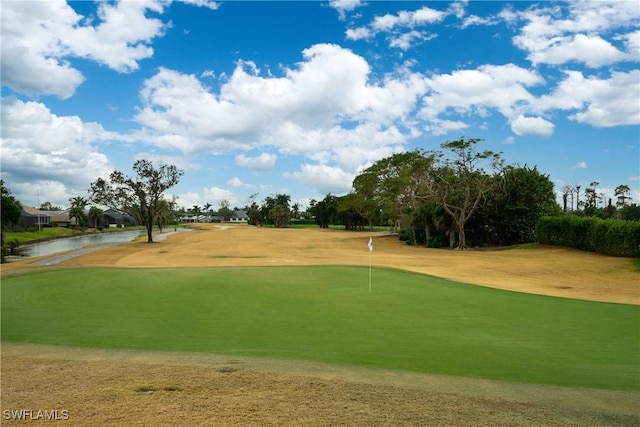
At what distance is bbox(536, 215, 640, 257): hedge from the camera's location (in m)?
29.1

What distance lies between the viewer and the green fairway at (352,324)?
8.24 metres

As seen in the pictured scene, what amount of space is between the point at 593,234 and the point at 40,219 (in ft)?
387

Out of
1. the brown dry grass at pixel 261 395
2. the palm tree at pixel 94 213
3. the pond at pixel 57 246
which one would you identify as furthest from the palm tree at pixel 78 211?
the brown dry grass at pixel 261 395

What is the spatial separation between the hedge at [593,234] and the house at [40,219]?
97.9 meters

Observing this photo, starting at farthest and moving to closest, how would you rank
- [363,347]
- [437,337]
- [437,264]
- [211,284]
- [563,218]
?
[563,218] → [437,264] → [211,284] → [437,337] → [363,347]

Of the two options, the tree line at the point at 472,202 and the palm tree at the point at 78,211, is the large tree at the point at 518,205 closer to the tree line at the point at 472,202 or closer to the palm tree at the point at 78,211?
the tree line at the point at 472,202

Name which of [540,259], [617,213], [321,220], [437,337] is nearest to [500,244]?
[540,259]

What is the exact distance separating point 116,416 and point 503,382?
5.31 m

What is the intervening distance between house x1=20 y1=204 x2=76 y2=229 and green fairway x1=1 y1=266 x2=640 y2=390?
9908cm

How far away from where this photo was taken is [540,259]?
106 ft

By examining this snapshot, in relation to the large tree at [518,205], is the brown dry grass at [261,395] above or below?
below

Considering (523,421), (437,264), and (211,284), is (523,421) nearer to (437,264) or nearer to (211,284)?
(211,284)

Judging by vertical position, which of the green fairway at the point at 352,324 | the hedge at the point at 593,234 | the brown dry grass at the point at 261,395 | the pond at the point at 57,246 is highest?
the hedge at the point at 593,234

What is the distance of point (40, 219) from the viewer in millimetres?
113625
